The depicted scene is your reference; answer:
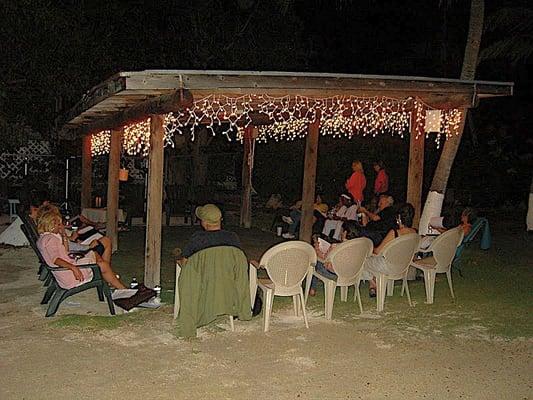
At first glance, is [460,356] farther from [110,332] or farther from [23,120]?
[23,120]

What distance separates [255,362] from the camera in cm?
499

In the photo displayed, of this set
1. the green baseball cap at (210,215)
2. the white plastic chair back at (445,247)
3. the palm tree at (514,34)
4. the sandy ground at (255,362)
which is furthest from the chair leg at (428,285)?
the palm tree at (514,34)

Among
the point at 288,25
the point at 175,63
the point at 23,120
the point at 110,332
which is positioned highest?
the point at 288,25

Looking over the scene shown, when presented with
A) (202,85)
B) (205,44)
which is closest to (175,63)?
(205,44)

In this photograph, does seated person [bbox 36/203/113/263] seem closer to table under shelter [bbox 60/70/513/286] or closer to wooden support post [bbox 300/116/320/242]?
table under shelter [bbox 60/70/513/286]

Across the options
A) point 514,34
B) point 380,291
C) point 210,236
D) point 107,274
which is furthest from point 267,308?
point 514,34

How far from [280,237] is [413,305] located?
226 inches

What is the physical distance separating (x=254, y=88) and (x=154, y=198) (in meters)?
1.67

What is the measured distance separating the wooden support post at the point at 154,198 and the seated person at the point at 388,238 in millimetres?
2341

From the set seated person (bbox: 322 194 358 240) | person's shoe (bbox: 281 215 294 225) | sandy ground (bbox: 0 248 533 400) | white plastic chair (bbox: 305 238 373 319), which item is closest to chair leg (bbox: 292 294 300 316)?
sandy ground (bbox: 0 248 533 400)

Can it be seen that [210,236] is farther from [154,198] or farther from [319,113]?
[319,113]

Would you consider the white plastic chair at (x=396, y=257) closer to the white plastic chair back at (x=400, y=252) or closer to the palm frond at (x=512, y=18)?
the white plastic chair back at (x=400, y=252)

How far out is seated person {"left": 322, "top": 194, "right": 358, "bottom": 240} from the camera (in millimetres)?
10305

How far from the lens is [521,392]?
454 centimetres
